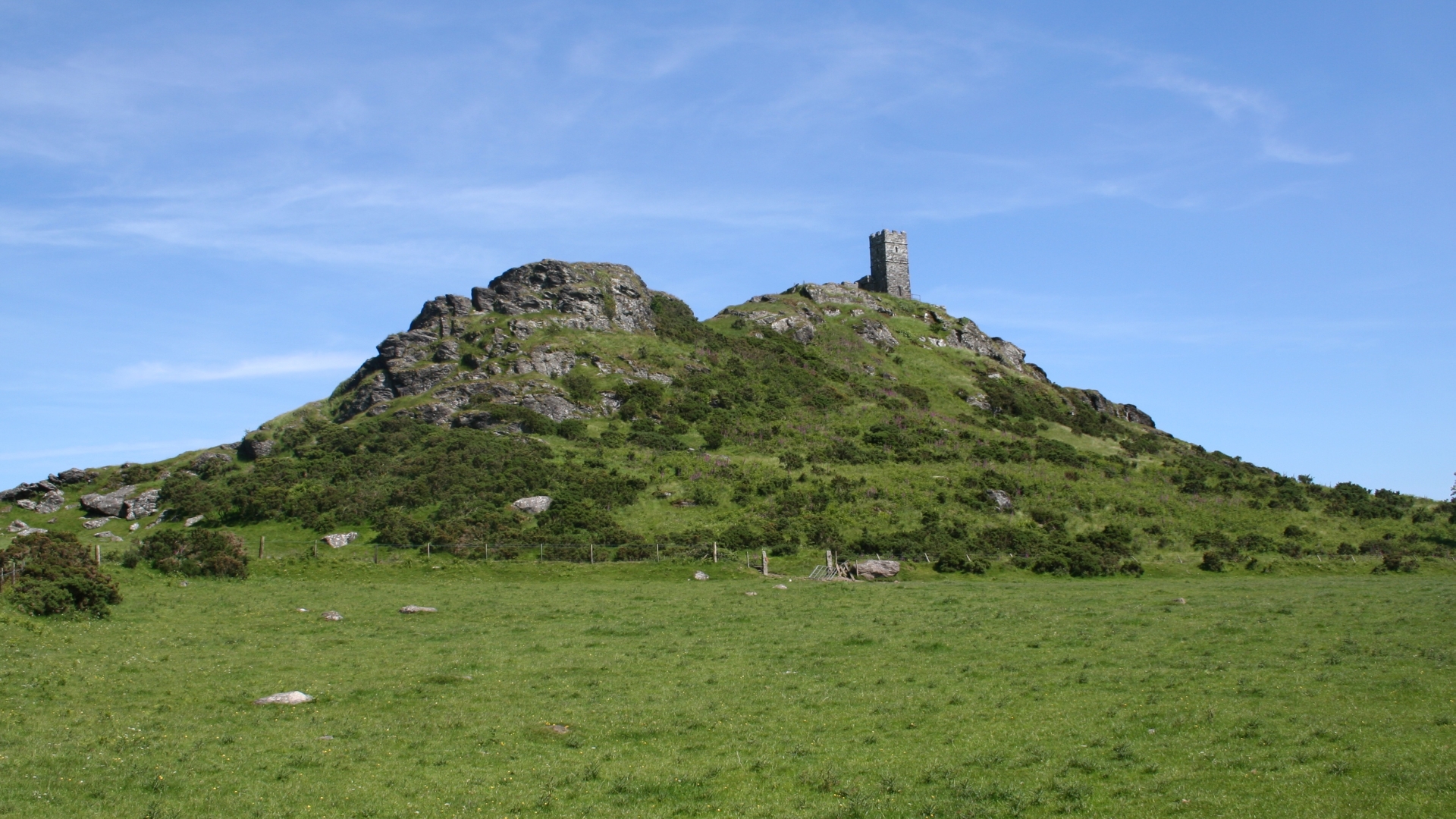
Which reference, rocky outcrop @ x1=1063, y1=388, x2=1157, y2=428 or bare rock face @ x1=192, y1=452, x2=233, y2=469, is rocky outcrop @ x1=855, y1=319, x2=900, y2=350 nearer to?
rocky outcrop @ x1=1063, y1=388, x2=1157, y2=428

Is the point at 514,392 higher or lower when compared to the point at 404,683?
higher

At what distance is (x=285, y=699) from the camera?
76.3ft

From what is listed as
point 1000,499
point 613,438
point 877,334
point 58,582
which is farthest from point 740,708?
point 877,334

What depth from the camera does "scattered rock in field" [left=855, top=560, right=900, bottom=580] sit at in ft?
173

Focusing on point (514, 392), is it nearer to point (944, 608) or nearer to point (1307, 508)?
point (944, 608)

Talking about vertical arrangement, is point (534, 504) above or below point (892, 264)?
below

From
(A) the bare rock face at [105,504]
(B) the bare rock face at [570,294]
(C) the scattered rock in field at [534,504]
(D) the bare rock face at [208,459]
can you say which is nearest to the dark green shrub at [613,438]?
(C) the scattered rock in field at [534,504]

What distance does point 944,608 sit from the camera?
126ft

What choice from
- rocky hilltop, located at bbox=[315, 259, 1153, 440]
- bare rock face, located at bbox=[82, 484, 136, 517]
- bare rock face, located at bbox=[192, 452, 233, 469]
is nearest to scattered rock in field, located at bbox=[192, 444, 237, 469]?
bare rock face, located at bbox=[192, 452, 233, 469]

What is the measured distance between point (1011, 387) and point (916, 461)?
3510 cm

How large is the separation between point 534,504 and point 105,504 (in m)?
31.0

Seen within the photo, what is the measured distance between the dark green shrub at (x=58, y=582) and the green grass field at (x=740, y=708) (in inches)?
54.9

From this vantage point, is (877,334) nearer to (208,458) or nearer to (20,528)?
(208,458)

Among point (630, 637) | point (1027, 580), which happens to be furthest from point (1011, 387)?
point (630, 637)
